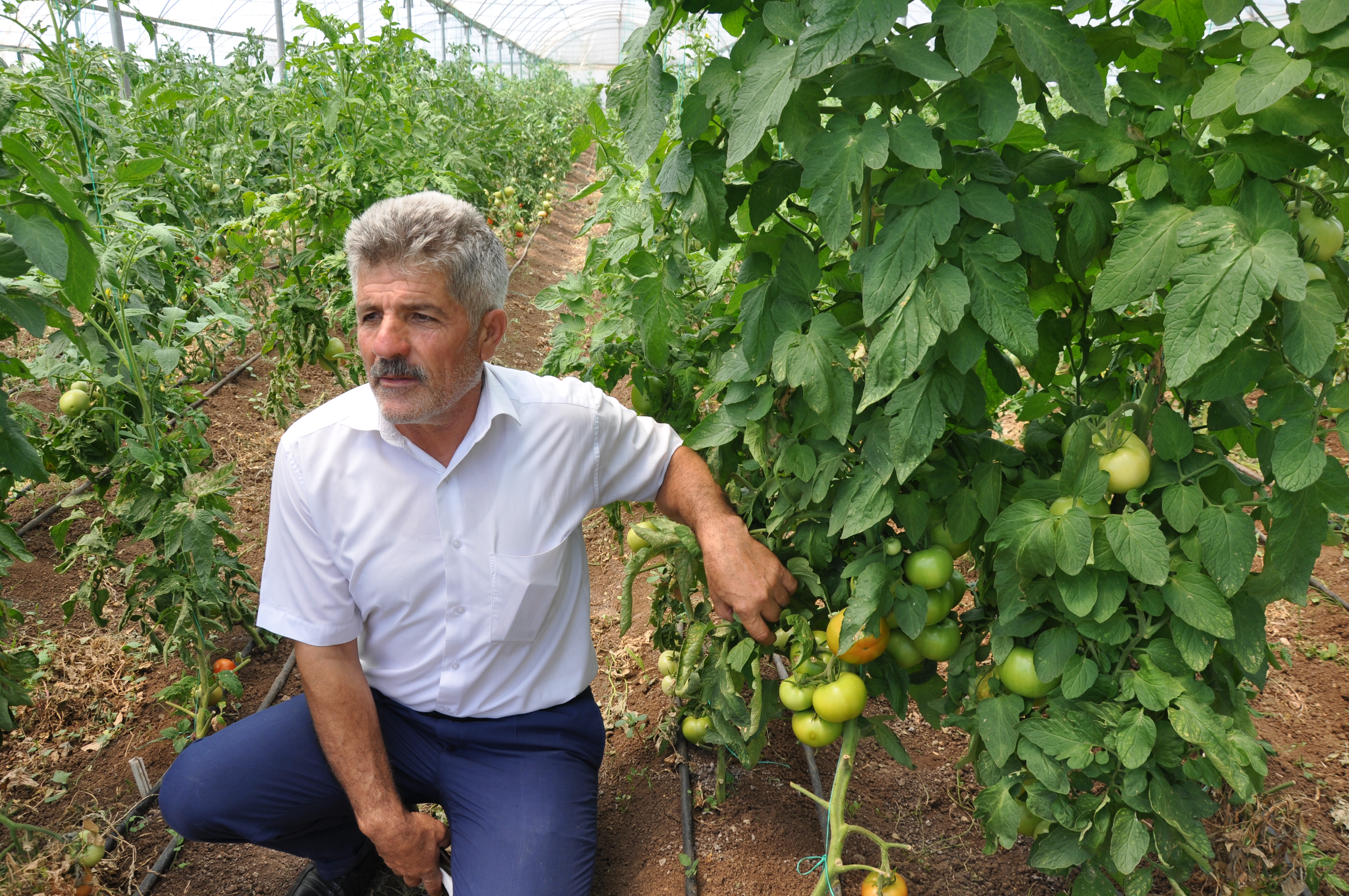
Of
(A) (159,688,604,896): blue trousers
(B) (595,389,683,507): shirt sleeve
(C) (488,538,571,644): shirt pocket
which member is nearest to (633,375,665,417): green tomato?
(B) (595,389,683,507): shirt sleeve

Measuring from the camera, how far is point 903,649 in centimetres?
160

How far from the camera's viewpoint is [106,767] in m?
2.52

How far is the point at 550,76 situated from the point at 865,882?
2197cm

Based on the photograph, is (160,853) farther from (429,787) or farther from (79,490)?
(79,490)

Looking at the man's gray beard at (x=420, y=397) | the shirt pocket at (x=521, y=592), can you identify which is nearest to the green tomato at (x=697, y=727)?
the shirt pocket at (x=521, y=592)

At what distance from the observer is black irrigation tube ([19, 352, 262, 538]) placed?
336 cm

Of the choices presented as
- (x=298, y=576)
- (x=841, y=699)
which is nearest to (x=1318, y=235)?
(x=841, y=699)

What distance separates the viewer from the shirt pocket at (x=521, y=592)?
193 cm

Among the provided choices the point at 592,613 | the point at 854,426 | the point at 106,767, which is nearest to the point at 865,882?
the point at 854,426

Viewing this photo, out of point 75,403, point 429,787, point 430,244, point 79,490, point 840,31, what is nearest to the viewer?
point 840,31

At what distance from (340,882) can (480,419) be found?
1.09 meters

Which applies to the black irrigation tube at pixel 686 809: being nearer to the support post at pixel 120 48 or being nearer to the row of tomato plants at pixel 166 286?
the row of tomato plants at pixel 166 286

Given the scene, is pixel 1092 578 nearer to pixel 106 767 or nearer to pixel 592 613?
pixel 592 613

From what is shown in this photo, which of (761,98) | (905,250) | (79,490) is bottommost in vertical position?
(79,490)
